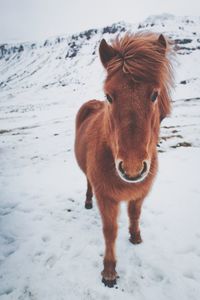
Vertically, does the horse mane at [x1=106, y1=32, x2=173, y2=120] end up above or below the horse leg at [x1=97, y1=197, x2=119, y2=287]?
→ above

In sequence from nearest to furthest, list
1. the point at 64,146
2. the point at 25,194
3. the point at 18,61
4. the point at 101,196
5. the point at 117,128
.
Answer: the point at 117,128 → the point at 101,196 → the point at 25,194 → the point at 64,146 → the point at 18,61

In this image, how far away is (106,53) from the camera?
2158 millimetres

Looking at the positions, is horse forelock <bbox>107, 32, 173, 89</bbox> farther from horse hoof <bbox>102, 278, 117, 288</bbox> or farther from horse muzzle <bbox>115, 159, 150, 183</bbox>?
horse hoof <bbox>102, 278, 117, 288</bbox>

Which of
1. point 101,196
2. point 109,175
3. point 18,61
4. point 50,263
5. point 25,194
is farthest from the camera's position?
point 18,61

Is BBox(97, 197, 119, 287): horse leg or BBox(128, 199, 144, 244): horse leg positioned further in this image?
BBox(128, 199, 144, 244): horse leg

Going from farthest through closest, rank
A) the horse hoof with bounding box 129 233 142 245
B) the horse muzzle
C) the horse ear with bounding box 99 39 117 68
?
the horse hoof with bounding box 129 233 142 245, the horse ear with bounding box 99 39 117 68, the horse muzzle

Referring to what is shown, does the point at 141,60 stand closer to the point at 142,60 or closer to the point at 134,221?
the point at 142,60

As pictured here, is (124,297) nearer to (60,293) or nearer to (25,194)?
(60,293)

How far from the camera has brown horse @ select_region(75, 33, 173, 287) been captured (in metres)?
1.78

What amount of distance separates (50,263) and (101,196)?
53.1 inches

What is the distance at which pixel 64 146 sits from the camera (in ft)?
30.3

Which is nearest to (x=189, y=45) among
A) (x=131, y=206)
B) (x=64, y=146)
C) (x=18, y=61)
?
(x=64, y=146)

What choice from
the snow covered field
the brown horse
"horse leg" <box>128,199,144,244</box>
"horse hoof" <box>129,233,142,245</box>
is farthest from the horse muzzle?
"horse hoof" <box>129,233,142,245</box>

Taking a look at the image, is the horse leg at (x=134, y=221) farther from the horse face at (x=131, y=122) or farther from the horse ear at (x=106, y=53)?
the horse ear at (x=106, y=53)
